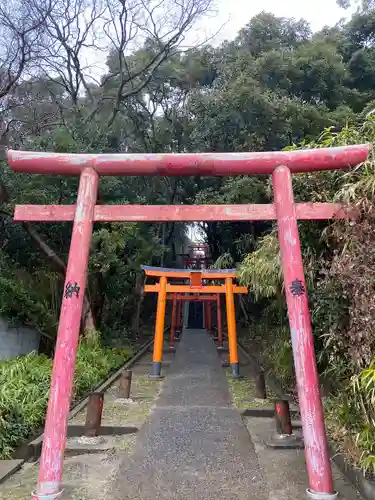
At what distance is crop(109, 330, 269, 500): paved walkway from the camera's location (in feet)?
13.8

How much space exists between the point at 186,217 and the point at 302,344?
5.55 feet

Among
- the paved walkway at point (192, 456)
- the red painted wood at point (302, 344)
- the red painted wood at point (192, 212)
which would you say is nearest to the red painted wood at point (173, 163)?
the red painted wood at point (302, 344)

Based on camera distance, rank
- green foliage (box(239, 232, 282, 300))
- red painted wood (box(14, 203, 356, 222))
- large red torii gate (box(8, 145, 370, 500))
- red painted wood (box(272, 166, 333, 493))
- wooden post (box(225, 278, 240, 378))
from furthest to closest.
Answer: wooden post (box(225, 278, 240, 378)) < green foliage (box(239, 232, 282, 300)) < red painted wood (box(14, 203, 356, 222)) < large red torii gate (box(8, 145, 370, 500)) < red painted wood (box(272, 166, 333, 493))

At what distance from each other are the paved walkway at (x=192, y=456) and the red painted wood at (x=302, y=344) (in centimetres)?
74

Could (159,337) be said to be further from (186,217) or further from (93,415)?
(186,217)

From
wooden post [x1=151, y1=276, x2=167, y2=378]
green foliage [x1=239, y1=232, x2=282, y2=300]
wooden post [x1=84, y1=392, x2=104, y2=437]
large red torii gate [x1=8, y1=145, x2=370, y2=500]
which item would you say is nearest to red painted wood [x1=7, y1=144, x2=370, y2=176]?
large red torii gate [x1=8, y1=145, x2=370, y2=500]

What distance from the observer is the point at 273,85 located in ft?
49.5

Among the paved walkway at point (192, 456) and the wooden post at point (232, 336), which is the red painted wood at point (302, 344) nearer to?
the paved walkway at point (192, 456)

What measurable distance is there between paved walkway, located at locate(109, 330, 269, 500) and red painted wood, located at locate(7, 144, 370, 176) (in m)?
3.17

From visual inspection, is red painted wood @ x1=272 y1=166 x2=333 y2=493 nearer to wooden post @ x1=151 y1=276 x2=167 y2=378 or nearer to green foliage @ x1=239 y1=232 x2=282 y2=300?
green foliage @ x1=239 y1=232 x2=282 y2=300

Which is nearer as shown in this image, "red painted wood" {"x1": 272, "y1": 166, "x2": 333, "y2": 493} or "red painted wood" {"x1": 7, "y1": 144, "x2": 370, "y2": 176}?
"red painted wood" {"x1": 272, "y1": 166, "x2": 333, "y2": 493}

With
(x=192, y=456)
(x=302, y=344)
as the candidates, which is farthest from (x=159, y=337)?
(x=302, y=344)

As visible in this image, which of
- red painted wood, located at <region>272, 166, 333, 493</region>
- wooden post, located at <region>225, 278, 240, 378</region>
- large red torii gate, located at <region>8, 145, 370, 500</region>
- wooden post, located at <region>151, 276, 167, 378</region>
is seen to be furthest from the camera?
wooden post, located at <region>151, 276, 167, 378</region>

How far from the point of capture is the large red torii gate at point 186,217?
379cm
